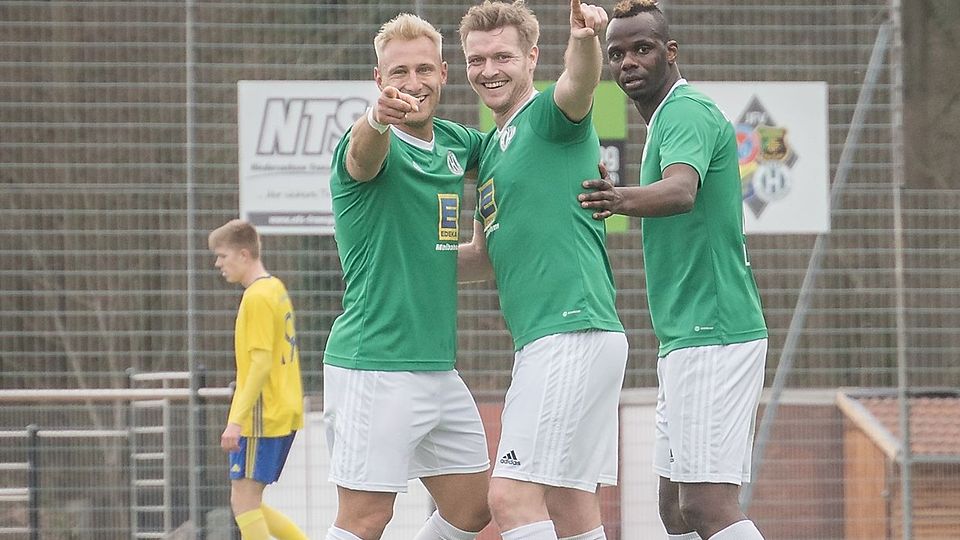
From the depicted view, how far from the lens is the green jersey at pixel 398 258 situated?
4.41m

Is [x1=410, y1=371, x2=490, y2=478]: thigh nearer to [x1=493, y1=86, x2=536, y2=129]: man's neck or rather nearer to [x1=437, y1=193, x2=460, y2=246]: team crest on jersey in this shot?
[x1=437, y1=193, x2=460, y2=246]: team crest on jersey

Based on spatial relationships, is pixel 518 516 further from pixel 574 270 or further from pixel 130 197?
pixel 130 197

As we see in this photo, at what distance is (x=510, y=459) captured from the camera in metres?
4.33

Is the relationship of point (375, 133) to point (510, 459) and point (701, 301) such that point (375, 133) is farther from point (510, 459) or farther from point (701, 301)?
point (701, 301)

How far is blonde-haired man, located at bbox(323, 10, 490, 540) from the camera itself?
173 inches

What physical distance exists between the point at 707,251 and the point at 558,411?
2.31 ft

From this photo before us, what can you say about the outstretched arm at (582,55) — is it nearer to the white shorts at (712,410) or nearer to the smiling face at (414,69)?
the smiling face at (414,69)

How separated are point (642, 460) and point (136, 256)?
3.09 m

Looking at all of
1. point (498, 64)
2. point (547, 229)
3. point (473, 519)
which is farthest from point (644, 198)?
point (473, 519)

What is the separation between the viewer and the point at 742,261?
466 cm

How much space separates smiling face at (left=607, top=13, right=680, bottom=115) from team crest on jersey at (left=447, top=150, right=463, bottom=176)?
590 mm

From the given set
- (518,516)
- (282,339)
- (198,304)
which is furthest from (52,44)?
(518,516)

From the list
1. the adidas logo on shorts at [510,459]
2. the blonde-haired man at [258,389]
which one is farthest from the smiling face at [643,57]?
the blonde-haired man at [258,389]

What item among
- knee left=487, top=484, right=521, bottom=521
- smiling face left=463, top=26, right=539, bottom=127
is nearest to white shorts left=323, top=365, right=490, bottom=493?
knee left=487, top=484, right=521, bottom=521
